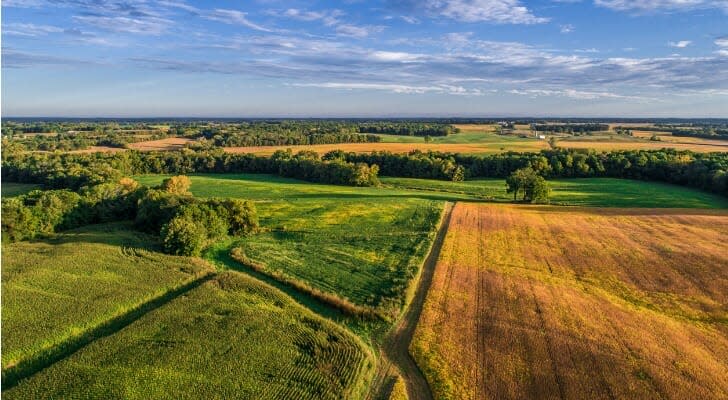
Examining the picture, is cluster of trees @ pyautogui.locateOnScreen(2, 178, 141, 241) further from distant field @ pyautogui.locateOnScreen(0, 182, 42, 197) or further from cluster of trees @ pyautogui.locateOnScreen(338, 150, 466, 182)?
cluster of trees @ pyautogui.locateOnScreen(338, 150, 466, 182)

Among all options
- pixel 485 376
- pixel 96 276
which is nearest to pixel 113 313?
pixel 96 276

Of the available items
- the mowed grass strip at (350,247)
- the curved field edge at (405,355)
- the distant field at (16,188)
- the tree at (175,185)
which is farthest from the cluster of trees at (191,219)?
the distant field at (16,188)

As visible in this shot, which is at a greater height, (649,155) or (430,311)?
(649,155)

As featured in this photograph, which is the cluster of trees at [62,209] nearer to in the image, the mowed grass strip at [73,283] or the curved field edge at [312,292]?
the mowed grass strip at [73,283]

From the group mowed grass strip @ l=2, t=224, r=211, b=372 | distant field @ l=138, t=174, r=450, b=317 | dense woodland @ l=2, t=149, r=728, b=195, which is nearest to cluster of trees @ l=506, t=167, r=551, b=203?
distant field @ l=138, t=174, r=450, b=317

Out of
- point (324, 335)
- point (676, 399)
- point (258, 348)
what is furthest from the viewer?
point (324, 335)

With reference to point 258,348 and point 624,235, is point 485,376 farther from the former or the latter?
point 624,235

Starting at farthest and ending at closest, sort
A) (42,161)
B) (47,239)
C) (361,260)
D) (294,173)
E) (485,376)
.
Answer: (294,173)
(42,161)
(47,239)
(361,260)
(485,376)
